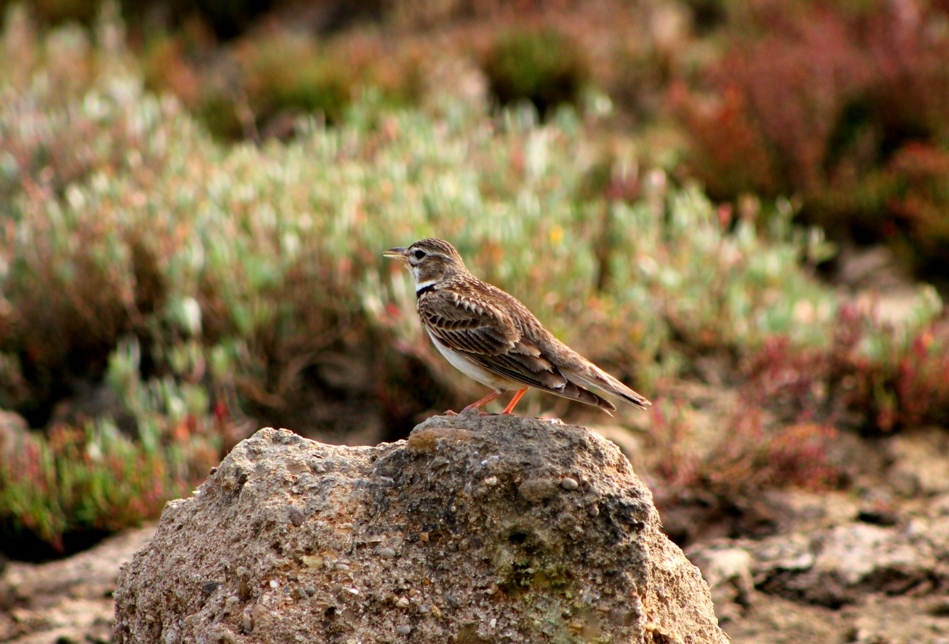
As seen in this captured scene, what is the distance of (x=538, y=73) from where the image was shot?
43.8 feet

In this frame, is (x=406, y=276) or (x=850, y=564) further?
(x=406, y=276)

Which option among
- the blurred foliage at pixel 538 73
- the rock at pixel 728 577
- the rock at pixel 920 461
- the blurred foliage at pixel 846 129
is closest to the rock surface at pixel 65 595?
the rock at pixel 728 577

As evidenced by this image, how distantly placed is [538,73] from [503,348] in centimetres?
902

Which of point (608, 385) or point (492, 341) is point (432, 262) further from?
point (608, 385)

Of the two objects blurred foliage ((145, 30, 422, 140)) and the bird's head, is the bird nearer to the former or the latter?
the bird's head

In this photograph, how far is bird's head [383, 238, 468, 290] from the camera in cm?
571

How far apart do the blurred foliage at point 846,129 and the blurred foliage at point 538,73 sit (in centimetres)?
149

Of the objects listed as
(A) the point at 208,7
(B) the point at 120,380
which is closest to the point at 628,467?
(B) the point at 120,380

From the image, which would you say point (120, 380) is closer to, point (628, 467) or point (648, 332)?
point (648, 332)

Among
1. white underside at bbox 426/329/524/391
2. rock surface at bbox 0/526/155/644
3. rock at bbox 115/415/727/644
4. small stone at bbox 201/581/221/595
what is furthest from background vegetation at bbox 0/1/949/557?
small stone at bbox 201/581/221/595

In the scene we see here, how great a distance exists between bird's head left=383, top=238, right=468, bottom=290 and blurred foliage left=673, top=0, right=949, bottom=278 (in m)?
5.12

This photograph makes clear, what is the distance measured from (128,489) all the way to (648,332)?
352 centimetres

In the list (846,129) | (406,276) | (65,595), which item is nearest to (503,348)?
(406,276)

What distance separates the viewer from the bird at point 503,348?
15.5ft
